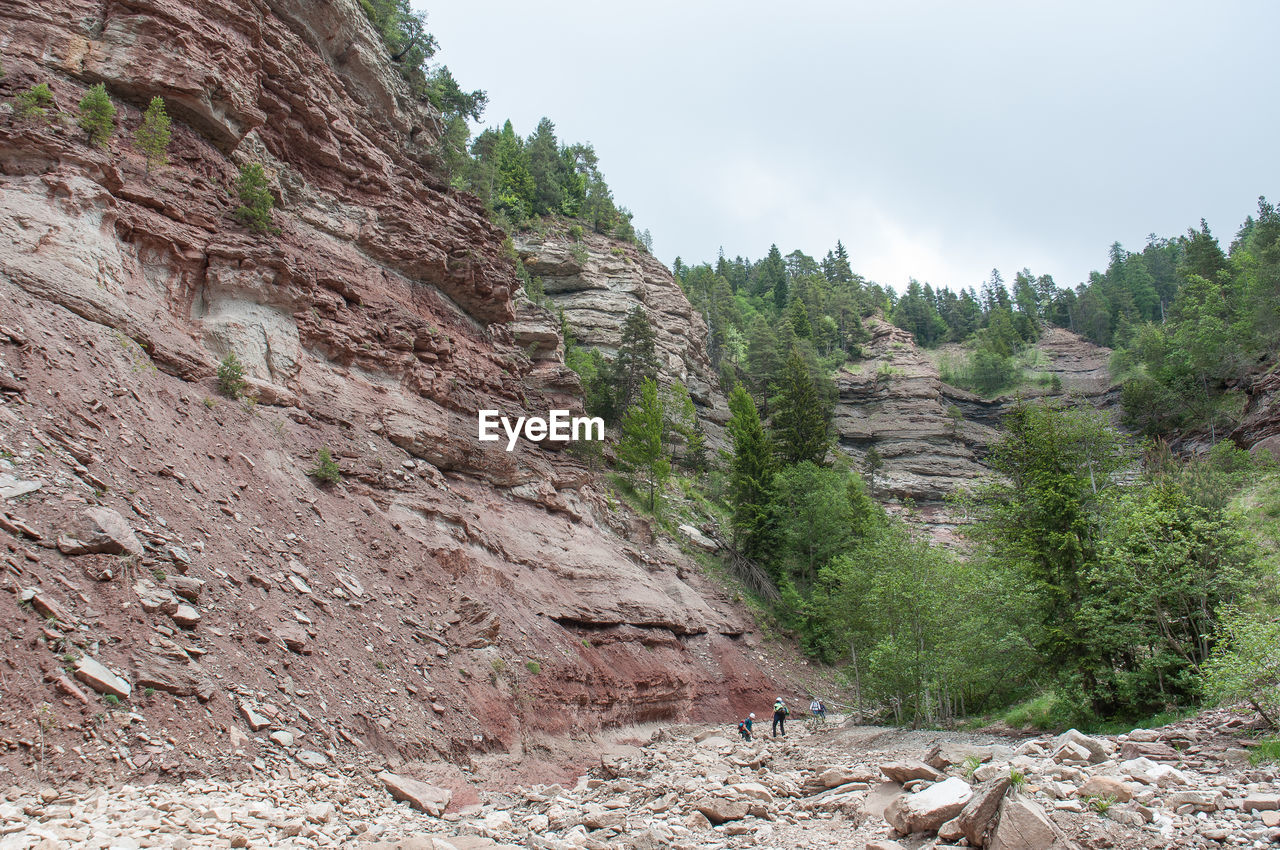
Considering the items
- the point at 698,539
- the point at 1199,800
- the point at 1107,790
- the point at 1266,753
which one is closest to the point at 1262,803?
the point at 1199,800

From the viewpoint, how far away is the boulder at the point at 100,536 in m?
9.87

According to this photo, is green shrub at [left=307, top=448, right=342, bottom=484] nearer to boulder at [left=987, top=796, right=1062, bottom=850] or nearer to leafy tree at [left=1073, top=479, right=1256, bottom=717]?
boulder at [left=987, top=796, right=1062, bottom=850]

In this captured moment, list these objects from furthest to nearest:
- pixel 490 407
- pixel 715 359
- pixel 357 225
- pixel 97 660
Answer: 1. pixel 715 359
2. pixel 490 407
3. pixel 357 225
4. pixel 97 660

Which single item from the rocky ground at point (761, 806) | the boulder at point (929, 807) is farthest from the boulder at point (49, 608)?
the boulder at point (929, 807)

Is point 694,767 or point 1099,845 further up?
point 1099,845

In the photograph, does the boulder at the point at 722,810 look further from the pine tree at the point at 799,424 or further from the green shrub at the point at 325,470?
the pine tree at the point at 799,424

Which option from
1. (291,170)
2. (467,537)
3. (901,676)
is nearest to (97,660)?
(467,537)

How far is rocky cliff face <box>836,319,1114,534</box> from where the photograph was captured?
66000 mm

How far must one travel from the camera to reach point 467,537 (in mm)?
20844

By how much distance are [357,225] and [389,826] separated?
71.9ft

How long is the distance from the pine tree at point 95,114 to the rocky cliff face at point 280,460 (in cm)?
58

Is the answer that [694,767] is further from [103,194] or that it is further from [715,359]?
[715,359]

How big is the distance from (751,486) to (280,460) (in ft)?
93.7

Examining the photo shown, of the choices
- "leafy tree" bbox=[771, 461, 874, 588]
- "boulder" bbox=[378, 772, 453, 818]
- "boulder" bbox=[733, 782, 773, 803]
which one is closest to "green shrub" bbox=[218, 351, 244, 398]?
"boulder" bbox=[378, 772, 453, 818]
